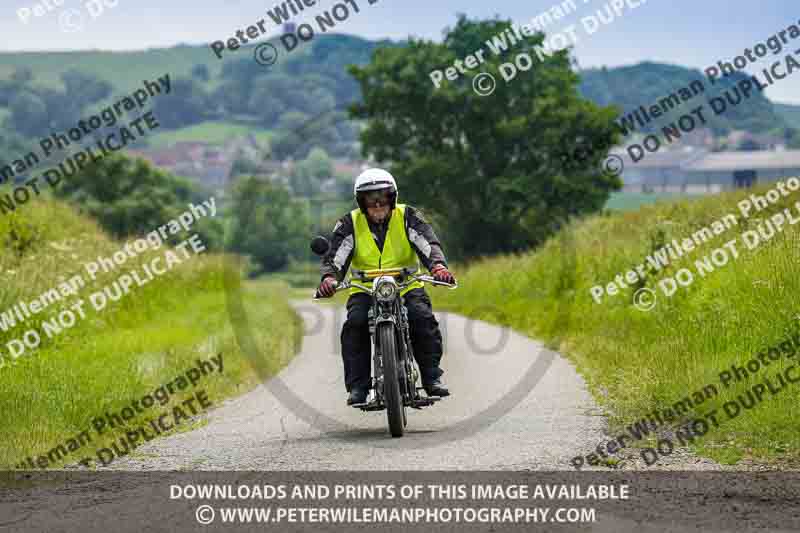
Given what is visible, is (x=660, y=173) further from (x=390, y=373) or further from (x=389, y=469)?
(x=389, y=469)

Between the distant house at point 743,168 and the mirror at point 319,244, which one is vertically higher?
the mirror at point 319,244

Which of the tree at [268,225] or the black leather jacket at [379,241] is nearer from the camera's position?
the black leather jacket at [379,241]

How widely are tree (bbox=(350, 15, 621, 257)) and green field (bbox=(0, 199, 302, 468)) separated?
25189 mm

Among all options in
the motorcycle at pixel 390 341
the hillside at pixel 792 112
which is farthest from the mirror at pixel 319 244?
the hillside at pixel 792 112

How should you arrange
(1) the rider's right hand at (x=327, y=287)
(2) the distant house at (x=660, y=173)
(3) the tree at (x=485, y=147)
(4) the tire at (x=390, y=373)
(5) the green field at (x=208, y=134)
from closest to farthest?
(4) the tire at (x=390, y=373)
(1) the rider's right hand at (x=327, y=287)
(3) the tree at (x=485, y=147)
(2) the distant house at (x=660, y=173)
(5) the green field at (x=208, y=134)

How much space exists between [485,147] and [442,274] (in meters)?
47.0

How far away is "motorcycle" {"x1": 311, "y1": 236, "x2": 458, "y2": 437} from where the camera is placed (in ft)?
30.4

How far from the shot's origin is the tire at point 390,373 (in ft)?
30.1

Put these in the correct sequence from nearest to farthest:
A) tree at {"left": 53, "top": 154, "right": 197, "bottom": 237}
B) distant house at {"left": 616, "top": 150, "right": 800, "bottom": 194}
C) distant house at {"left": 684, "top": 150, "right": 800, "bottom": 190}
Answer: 1. distant house at {"left": 684, "top": 150, "right": 800, "bottom": 190}
2. distant house at {"left": 616, "top": 150, "right": 800, "bottom": 194}
3. tree at {"left": 53, "top": 154, "right": 197, "bottom": 237}

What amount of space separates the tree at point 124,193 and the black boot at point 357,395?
222 feet

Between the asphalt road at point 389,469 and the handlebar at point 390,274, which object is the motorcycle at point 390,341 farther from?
the asphalt road at point 389,469

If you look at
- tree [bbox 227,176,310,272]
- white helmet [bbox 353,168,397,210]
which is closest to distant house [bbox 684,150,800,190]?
tree [bbox 227,176,310,272]

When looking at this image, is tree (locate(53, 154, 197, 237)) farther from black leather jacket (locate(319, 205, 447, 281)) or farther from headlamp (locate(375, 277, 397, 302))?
headlamp (locate(375, 277, 397, 302))

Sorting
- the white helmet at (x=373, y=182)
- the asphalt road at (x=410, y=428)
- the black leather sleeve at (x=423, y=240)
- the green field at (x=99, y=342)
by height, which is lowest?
the asphalt road at (x=410, y=428)
